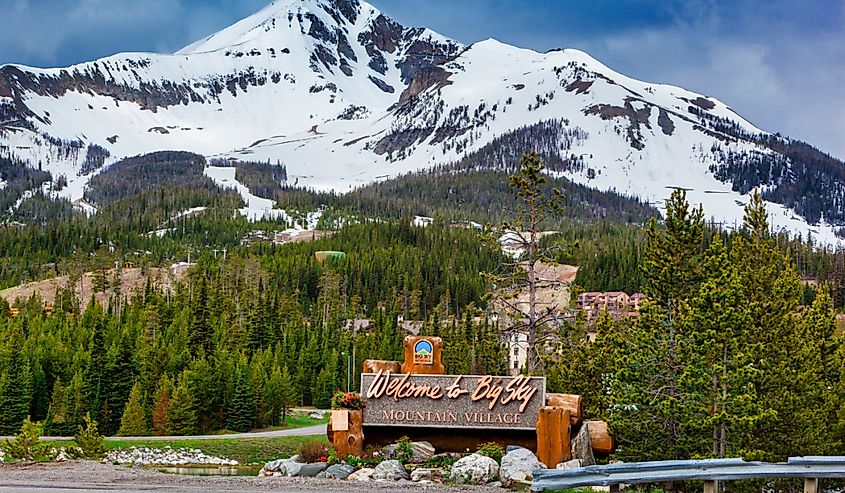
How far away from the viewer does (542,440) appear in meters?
26.3

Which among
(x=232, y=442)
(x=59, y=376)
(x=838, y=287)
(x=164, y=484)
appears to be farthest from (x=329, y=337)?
(x=838, y=287)

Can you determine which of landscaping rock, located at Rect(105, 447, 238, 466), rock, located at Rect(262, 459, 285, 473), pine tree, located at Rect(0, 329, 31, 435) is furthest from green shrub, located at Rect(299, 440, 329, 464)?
pine tree, located at Rect(0, 329, 31, 435)

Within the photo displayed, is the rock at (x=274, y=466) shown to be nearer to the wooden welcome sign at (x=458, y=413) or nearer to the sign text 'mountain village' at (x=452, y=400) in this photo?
the wooden welcome sign at (x=458, y=413)

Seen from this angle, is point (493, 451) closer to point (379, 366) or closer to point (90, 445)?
point (379, 366)

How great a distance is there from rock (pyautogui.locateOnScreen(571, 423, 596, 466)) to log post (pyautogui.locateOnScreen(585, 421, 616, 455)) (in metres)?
0.59

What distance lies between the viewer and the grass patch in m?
43.1

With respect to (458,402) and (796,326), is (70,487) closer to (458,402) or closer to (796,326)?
(458,402)

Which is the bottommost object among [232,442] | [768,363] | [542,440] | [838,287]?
[232,442]

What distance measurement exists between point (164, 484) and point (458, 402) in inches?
480

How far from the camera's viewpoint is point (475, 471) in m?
22.8

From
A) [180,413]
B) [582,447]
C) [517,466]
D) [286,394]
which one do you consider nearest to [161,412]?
[180,413]

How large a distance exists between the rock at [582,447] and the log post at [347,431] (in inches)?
263

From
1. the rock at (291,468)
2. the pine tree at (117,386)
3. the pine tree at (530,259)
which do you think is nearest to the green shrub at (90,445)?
the rock at (291,468)

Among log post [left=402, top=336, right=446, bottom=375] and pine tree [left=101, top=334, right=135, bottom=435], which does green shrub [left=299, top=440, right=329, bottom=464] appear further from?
pine tree [left=101, top=334, right=135, bottom=435]
